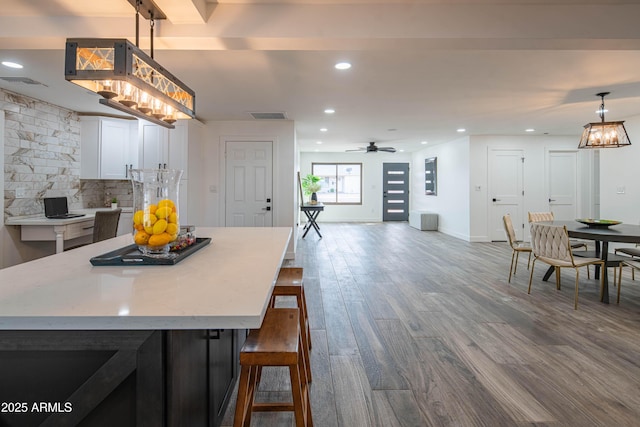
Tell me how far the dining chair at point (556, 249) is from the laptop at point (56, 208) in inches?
225

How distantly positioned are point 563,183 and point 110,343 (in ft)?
30.0

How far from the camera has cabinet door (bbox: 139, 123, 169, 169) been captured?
17.6ft

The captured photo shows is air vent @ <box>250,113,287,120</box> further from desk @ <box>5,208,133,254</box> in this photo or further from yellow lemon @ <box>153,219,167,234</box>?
yellow lemon @ <box>153,219,167,234</box>

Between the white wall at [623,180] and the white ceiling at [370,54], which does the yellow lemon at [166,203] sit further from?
the white wall at [623,180]

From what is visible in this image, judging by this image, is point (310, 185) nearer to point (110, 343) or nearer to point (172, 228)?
point (172, 228)

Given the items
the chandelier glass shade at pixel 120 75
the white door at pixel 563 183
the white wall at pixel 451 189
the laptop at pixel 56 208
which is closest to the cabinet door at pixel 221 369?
the chandelier glass shade at pixel 120 75

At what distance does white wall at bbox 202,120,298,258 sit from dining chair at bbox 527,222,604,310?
11.8 ft

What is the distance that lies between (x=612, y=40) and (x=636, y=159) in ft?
15.2

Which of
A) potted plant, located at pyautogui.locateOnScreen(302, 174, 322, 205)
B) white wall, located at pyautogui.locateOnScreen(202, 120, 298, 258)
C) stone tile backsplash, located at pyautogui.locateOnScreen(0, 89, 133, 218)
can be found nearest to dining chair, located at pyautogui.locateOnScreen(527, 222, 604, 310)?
white wall, located at pyautogui.locateOnScreen(202, 120, 298, 258)

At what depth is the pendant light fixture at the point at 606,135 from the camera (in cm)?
402

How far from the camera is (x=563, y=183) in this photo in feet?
25.4

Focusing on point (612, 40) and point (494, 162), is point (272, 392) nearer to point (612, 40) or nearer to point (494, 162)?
point (612, 40)

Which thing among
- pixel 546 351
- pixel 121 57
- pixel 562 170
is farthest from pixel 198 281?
pixel 562 170

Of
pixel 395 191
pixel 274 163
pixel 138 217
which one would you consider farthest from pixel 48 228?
pixel 395 191
